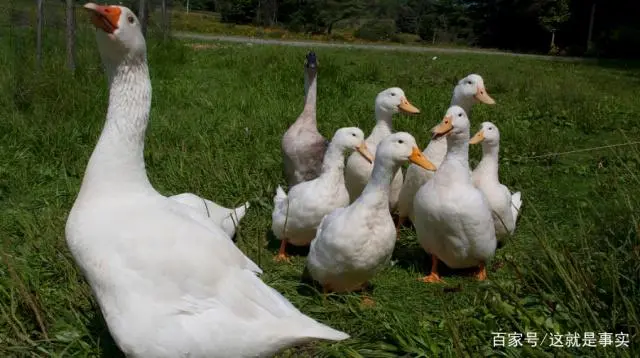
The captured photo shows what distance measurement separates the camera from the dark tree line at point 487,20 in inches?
928

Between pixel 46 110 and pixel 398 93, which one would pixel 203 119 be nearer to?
pixel 46 110

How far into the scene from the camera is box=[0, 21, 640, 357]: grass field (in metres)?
2.45

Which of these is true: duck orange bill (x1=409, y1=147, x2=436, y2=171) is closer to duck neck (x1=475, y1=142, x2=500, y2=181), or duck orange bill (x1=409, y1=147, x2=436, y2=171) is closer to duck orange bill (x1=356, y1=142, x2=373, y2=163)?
duck orange bill (x1=356, y1=142, x2=373, y2=163)

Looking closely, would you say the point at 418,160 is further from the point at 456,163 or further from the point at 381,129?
the point at 381,129

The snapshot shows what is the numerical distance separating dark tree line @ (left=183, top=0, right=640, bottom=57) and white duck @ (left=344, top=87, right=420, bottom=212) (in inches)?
794

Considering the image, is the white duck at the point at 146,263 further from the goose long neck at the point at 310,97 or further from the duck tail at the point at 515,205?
the goose long neck at the point at 310,97

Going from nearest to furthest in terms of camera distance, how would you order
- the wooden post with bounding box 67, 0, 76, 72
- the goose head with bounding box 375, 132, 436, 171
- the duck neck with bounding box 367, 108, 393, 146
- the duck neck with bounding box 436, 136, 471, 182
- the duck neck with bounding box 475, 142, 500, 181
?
the goose head with bounding box 375, 132, 436, 171, the duck neck with bounding box 436, 136, 471, 182, the duck neck with bounding box 475, 142, 500, 181, the duck neck with bounding box 367, 108, 393, 146, the wooden post with bounding box 67, 0, 76, 72

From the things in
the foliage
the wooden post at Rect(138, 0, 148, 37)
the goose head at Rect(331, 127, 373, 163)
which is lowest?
the goose head at Rect(331, 127, 373, 163)

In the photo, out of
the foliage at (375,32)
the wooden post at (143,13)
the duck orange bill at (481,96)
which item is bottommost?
the duck orange bill at (481,96)

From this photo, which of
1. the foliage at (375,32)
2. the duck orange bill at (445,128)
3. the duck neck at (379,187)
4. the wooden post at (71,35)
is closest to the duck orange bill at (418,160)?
the duck neck at (379,187)

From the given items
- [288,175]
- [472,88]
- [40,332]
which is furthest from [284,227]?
[472,88]

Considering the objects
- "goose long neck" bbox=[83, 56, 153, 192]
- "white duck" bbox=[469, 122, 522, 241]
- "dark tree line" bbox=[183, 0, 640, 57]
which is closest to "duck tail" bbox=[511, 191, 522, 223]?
"white duck" bbox=[469, 122, 522, 241]

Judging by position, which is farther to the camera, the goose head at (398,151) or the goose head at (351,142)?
the goose head at (351,142)

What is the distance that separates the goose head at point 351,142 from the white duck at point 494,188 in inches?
27.8
